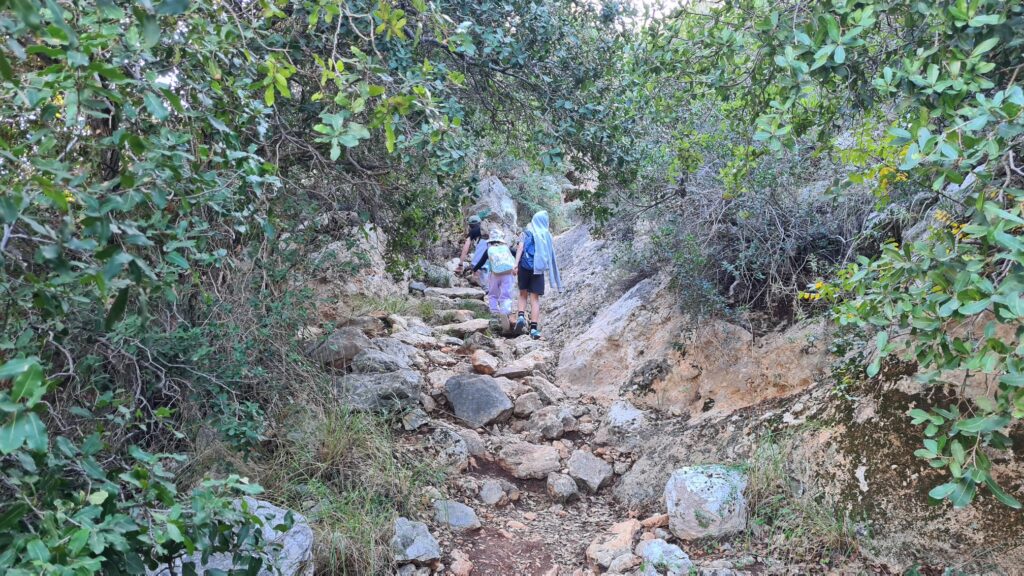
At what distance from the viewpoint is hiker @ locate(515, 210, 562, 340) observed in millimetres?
8930

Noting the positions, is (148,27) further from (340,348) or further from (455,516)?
(340,348)

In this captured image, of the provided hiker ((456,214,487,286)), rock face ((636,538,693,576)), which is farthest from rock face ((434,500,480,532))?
hiker ((456,214,487,286))

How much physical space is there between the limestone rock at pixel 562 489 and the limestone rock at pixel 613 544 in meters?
0.63

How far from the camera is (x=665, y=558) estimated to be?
396cm

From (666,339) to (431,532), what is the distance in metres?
3.13

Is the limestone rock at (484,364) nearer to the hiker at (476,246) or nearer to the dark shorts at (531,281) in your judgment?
the dark shorts at (531,281)

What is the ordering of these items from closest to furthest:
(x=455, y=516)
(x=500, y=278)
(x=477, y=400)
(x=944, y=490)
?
(x=944, y=490)
(x=455, y=516)
(x=477, y=400)
(x=500, y=278)

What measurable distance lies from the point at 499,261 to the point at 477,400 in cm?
342

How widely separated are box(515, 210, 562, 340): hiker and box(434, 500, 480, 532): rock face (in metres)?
4.37

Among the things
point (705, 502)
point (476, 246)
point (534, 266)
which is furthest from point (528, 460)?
point (476, 246)

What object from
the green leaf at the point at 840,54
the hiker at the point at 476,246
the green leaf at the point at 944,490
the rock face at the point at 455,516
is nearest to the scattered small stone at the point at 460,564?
the rock face at the point at 455,516

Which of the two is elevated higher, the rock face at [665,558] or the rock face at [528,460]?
the rock face at [665,558]

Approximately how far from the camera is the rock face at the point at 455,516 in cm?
459

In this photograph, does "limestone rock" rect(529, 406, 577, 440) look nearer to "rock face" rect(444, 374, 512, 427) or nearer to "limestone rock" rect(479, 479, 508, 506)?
"rock face" rect(444, 374, 512, 427)
